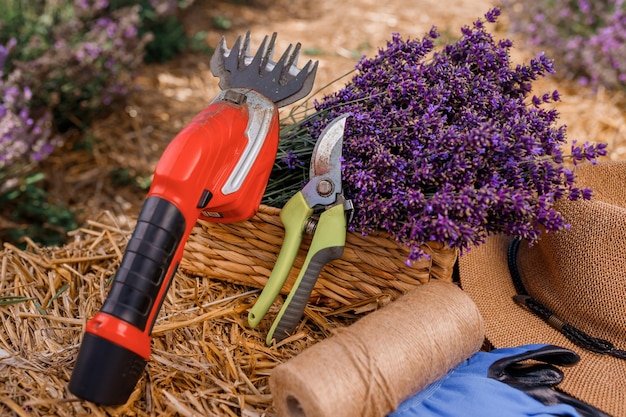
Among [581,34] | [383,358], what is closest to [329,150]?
[383,358]

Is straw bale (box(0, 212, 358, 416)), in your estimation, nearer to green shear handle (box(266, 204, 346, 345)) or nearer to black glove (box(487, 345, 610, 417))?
green shear handle (box(266, 204, 346, 345))

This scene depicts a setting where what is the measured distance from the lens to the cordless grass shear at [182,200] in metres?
0.98

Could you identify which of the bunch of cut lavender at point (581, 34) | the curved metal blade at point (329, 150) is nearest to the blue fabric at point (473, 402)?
the curved metal blade at point (329, 150)

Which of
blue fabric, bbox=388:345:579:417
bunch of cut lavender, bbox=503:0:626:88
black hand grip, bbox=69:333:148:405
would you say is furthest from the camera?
bunch of cut lavender, bbox=503:0:626:88

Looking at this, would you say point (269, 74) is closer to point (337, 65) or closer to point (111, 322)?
point (111, 322)

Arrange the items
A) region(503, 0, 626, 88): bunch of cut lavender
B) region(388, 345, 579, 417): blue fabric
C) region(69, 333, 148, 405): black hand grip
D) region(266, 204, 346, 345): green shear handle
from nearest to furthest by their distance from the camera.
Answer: region(69, 333, 148, 405): black hand grip, region(388, 345, 579, 417): blue fabric, region(266, 204, 346, 345): green shear handle, region(503, 0, 626, 88): bunch of cut lavender

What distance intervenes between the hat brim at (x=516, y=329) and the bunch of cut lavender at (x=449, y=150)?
23 cm

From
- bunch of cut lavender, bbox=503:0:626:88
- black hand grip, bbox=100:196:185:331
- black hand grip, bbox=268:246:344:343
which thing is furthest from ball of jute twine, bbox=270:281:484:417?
bunch of cut lavender, bbox=503:0:626:88

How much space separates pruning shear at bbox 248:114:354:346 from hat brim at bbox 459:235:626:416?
0.38 metres

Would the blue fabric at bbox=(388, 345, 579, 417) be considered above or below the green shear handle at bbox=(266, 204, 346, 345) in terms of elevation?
below

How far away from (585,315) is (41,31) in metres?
2.37

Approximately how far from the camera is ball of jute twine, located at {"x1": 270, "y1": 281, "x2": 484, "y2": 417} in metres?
0.98

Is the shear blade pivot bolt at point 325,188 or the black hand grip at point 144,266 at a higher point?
the shear blade pivot bolt at point 325,188

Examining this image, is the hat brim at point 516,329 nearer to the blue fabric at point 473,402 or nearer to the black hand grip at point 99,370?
the blue fabric at point 473,402
